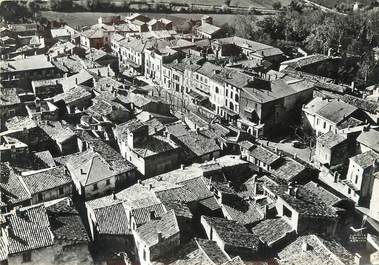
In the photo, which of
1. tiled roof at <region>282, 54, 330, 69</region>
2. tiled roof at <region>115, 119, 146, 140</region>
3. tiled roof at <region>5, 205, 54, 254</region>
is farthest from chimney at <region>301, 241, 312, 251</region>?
tiled roof at <region>282, 54, 330, 69</region>

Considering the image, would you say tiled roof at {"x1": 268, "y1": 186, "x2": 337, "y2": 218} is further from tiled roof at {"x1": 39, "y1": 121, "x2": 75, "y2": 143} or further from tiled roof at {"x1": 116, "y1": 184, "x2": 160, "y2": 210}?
tiled roof at {"x1": 39, "y1": 121, "x2": 75, "y2": 143}

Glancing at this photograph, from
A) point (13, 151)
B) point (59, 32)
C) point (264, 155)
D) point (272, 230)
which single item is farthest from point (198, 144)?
point (59, 32)

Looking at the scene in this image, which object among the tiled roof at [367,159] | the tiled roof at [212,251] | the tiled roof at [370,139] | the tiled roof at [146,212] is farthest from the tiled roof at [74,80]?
the tiled roof at [212,251]

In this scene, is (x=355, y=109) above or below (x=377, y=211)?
above

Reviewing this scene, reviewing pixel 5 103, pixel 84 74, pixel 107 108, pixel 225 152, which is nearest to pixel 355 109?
pixel 225 152

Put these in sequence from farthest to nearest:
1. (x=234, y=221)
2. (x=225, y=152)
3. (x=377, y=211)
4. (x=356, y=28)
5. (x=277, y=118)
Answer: (x=356, y=28)
(x=277, y=118)
(x=225, y=152)
(x=377, y=211)
(x=234, y=221)

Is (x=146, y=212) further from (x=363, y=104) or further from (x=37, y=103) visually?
(x=363, y=104)

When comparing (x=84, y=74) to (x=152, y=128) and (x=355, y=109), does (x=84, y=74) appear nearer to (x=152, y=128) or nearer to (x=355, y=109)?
(x=152, y=128)
